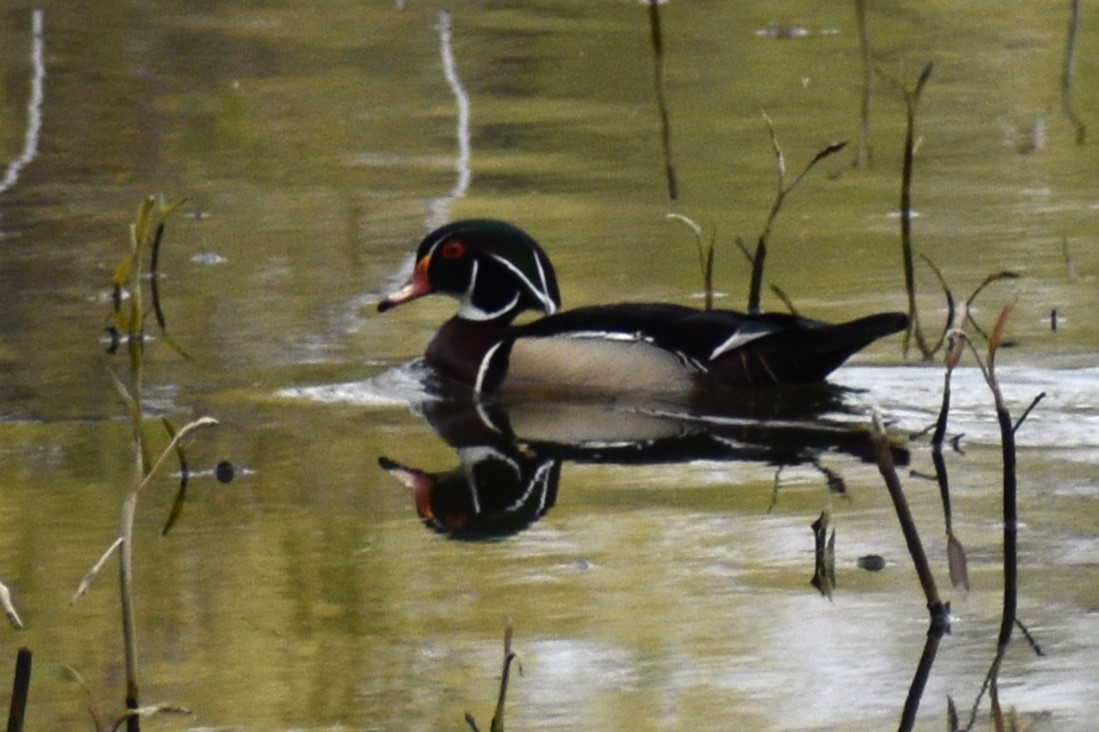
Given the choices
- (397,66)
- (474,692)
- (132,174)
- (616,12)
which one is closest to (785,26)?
(616,12)

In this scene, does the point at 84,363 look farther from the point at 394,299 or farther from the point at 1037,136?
the point at 1037,136

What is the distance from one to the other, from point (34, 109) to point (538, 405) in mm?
6156

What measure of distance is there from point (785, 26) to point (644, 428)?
820 cm

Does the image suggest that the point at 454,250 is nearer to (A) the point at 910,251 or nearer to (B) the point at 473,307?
(B) the point at 473,307

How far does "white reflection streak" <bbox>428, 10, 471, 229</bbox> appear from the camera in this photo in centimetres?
1070

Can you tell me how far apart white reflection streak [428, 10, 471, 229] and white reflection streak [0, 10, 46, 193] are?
6.72 ft

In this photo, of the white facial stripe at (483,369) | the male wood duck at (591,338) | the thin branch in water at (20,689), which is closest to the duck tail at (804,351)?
the male wood duck at (591,338)

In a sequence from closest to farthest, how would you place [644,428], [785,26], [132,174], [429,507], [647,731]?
1. [647,731]
2. [429,507]
3. [644,428]
4. [132,174]
5. [785,26]

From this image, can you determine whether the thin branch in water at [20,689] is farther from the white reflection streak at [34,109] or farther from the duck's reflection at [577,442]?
the white reflection streak at [34,109]

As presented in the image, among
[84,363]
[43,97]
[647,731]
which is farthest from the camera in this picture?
[43,97]

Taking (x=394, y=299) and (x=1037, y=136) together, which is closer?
(x=394, y=299)

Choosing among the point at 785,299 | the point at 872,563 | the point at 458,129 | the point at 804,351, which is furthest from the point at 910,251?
the point at 458,129

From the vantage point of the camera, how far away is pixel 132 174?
38.3 ft

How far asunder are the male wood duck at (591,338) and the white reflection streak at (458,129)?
1.64 m
